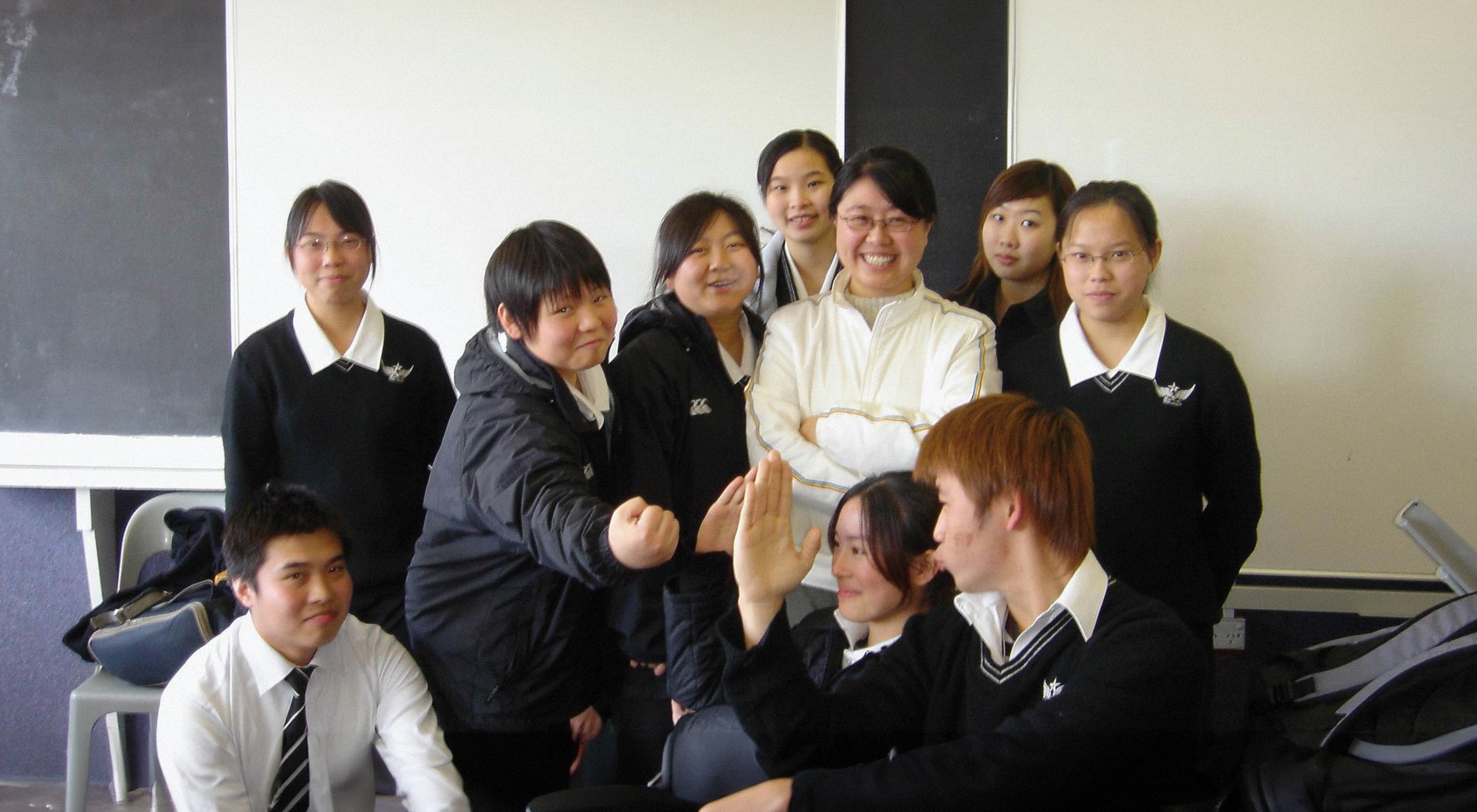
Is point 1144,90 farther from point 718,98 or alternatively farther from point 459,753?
point 459,753

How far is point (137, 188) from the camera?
2719mm

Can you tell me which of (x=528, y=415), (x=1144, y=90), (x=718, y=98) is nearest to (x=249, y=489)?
(x=528, y=415)

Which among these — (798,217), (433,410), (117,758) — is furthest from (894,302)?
(117,758)

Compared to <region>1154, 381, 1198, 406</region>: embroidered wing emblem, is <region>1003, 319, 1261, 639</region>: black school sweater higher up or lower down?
lower down

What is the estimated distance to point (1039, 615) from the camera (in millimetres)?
1218

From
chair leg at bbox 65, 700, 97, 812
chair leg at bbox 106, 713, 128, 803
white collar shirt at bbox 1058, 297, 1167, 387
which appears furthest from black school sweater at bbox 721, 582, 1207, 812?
chair leg at bbox 106, 713, 128, 803

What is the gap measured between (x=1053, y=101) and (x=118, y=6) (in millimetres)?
2372

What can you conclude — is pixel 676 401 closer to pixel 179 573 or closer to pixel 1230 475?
pixel 1230 475

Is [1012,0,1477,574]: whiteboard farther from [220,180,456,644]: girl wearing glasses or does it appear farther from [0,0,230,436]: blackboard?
[0,0,230,436]: blackboard

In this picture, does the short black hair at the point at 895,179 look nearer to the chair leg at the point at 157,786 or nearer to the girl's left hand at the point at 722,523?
the girl's left hand at the point at 722,523

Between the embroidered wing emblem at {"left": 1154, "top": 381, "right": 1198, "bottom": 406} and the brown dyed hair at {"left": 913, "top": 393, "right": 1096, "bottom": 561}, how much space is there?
0.65m

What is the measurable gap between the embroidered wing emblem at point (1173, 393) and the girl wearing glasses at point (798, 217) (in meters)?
0.68

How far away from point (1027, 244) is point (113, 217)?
7.62 ft

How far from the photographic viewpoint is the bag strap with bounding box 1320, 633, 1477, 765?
4.34 ft
